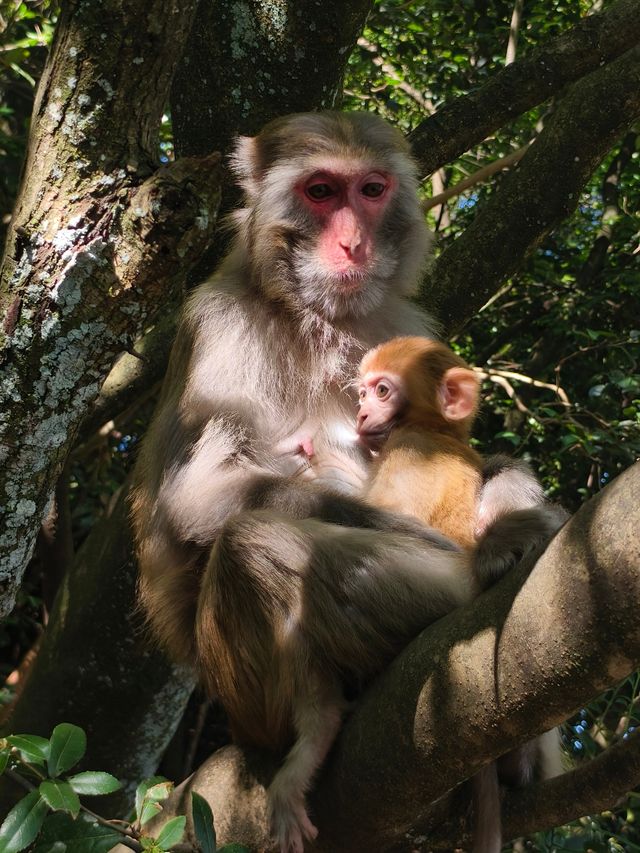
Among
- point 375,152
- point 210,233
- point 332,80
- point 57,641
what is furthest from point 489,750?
point 332,80

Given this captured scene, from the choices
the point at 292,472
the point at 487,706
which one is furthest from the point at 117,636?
the point at 487,706

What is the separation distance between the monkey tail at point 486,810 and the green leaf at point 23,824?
1264mm

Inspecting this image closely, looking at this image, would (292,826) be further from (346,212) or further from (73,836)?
(346,212)

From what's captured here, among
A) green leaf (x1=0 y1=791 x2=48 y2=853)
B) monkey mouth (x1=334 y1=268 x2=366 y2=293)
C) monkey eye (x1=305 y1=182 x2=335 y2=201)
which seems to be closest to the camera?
green leaf (x1=0 y1=791 x2=48 y2=853)

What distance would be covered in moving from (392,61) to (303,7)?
8.45ft

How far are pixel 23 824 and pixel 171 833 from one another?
0.37m

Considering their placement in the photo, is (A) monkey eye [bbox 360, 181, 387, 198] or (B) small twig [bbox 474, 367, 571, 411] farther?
(B) small twig [bbox 474, 367, 571, 411]

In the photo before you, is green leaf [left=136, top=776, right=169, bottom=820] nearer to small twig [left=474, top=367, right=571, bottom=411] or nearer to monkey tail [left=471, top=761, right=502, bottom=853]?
monkey tail [left=471, top=761, right=502, bottom=853]

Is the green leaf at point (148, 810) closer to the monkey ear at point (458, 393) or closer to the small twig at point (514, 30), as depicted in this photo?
the monkey ear at point (458, 393)

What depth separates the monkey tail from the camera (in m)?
2.89

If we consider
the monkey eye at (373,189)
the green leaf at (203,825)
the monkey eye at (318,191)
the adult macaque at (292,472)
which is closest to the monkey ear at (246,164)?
the adult macaque at (292,472)

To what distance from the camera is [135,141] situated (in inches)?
116

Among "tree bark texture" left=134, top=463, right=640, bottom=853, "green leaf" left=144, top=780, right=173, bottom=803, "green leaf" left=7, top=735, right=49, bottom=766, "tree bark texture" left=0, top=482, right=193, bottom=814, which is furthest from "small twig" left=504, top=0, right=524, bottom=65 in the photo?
"green leaf" left=7, top=735, right=49, bottom=766

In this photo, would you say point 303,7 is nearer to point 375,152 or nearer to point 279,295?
point 375,152
